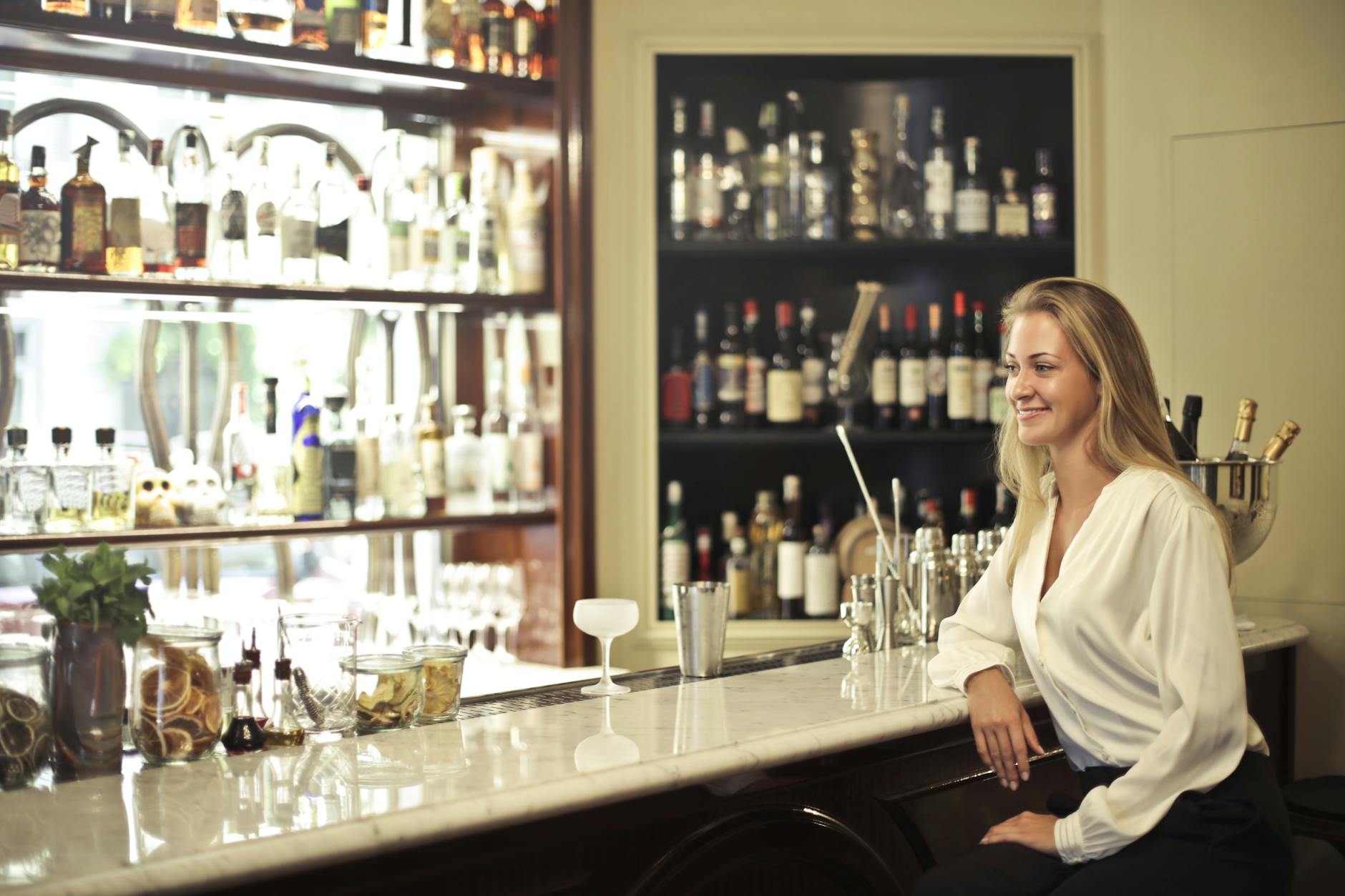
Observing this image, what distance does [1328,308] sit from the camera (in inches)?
107

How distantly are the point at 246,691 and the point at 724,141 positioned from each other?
214 cm

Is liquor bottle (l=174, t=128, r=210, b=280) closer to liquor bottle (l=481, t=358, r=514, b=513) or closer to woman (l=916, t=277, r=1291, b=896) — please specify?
liquor bottle (l=481, t=358, r=514, b=513)

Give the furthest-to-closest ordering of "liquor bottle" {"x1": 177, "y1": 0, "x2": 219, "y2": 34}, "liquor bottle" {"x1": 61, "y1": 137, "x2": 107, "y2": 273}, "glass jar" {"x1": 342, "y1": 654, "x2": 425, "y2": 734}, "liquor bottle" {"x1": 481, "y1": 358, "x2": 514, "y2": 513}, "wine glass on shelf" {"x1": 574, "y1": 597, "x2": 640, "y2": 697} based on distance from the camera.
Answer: "liquor bottle" {"x1": 481, "y1": 358, "x2": 514, "y2": 513}
"liquor bottle" {"x1": 177, "y1": 0, "x2": 219, "y2": 34}
"liquor bottle" {"x1": 61, "y1": 137, "x2": 107, "y2": 273}
"wine glass on shelf" {"x1": 574, "y1": 597, "x2": 640, "y2": 697}
"glass jar" {"x1": 342, "y1": 654, "x2": 425, "y2": 734}

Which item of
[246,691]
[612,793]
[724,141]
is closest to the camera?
[612,793]

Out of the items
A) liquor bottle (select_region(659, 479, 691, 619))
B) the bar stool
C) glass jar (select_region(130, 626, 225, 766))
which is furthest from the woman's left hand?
liquor bottle (select_region(659, 479, 691, 619))

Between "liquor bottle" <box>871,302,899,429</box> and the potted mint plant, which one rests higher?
"liquor bottle" <box>871,302,899,429</box>

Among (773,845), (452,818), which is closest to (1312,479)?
(773,845)

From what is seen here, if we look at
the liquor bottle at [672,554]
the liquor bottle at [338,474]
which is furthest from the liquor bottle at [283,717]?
the liquor bottle at [672,554]

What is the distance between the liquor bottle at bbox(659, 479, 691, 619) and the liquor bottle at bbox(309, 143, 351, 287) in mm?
911

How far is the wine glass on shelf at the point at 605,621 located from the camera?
178 centimetres

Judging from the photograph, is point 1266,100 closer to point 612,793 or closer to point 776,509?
point 776,509

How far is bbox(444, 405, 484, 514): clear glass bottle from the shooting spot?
9.49ft

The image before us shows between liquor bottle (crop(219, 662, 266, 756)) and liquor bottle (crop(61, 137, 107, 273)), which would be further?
liquor bottle (crop(61, 137, 107, 273))

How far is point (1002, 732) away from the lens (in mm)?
1617
